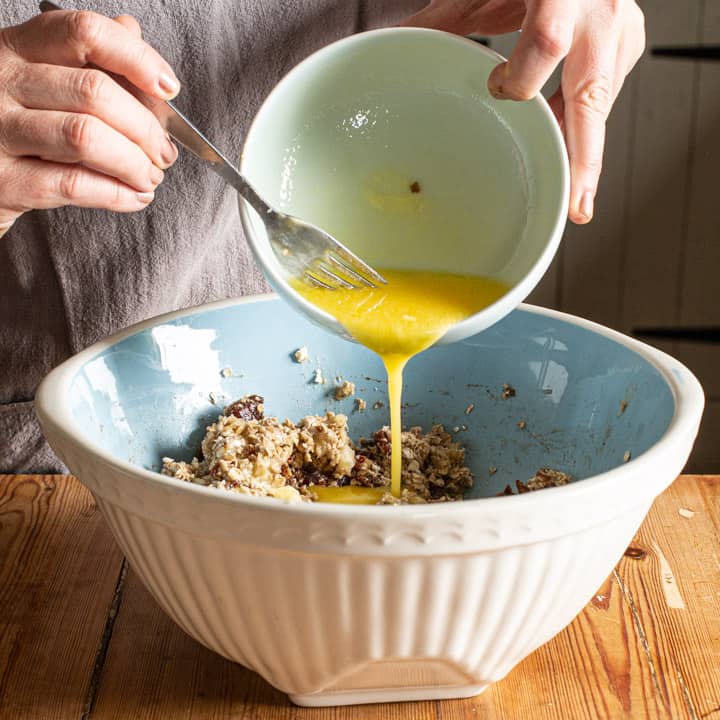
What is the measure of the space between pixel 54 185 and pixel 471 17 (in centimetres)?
50

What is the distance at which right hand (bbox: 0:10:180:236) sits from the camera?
0.77 meters

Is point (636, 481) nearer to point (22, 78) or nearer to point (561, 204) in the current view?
point (561, 204)

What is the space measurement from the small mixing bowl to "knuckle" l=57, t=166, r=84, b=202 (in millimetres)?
131

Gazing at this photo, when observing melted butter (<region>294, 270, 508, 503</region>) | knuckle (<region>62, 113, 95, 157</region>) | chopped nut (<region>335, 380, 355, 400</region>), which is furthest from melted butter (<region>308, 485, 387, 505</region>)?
knuckle (<region>62, 113, 95, 157</region>)

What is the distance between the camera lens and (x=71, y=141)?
2.55ft

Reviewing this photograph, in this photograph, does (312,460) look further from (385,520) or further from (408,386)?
(385,520)

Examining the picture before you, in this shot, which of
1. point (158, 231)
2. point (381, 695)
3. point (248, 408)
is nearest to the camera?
point (381, 695)

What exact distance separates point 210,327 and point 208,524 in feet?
1.25

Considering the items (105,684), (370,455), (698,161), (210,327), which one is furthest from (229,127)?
(698,161)

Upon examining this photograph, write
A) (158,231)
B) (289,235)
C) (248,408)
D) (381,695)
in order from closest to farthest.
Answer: (381,695)
(289,235)
(248,408)
(158,231)

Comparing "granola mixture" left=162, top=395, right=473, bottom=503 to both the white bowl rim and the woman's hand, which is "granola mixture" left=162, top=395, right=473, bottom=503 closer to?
the white bowl rim

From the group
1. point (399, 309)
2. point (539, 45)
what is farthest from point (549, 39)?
point (399, 309)

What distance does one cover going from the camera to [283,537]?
621mm

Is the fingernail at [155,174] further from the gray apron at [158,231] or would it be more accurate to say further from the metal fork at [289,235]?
the gray apron at [158,231]
